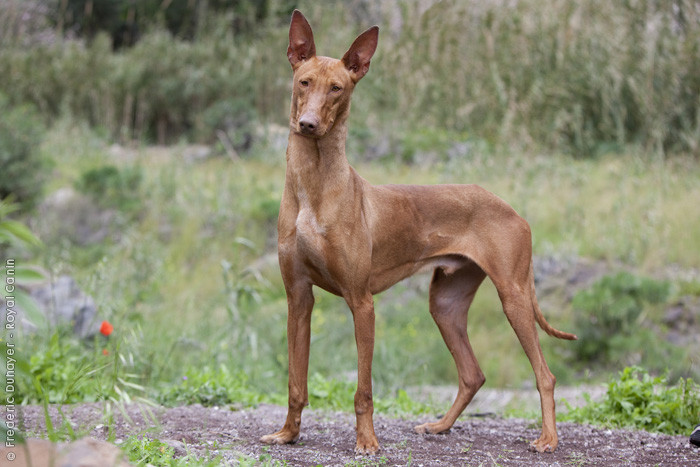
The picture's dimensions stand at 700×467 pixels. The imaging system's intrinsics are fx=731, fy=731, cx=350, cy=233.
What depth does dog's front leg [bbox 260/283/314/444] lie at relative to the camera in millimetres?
3861

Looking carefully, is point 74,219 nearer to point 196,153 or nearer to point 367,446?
point 196,153

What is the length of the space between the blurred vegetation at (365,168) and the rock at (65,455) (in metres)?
2.19

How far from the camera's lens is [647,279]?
733 centimetres

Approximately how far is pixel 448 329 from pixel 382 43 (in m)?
8.85

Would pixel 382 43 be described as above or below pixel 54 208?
above

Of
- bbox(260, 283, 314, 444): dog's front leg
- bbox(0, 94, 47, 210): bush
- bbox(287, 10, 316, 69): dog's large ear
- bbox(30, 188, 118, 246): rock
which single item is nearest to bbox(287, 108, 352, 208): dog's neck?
bbox(287, 10, 316, 69): dog's large ear

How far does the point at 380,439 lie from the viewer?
4090 mm

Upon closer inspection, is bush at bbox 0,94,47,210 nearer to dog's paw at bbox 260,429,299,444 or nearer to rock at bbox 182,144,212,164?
rock at bbox 182,144,212,164

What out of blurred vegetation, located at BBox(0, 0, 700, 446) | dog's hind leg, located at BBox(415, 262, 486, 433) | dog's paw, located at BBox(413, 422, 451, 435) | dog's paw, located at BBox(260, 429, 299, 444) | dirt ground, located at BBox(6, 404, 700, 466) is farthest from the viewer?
blurred vegetation, located at BBox(0, 0, 700, 446)

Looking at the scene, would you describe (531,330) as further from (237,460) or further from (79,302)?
(79,302)

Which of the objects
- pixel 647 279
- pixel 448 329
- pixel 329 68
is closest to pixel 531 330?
pixel 448 329

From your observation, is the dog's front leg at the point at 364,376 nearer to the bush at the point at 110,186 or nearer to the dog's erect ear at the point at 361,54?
the dog's erect ear at the point at 361,54

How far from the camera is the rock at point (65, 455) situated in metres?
2.03

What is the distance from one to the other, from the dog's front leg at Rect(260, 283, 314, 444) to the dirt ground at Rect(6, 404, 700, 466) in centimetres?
10
